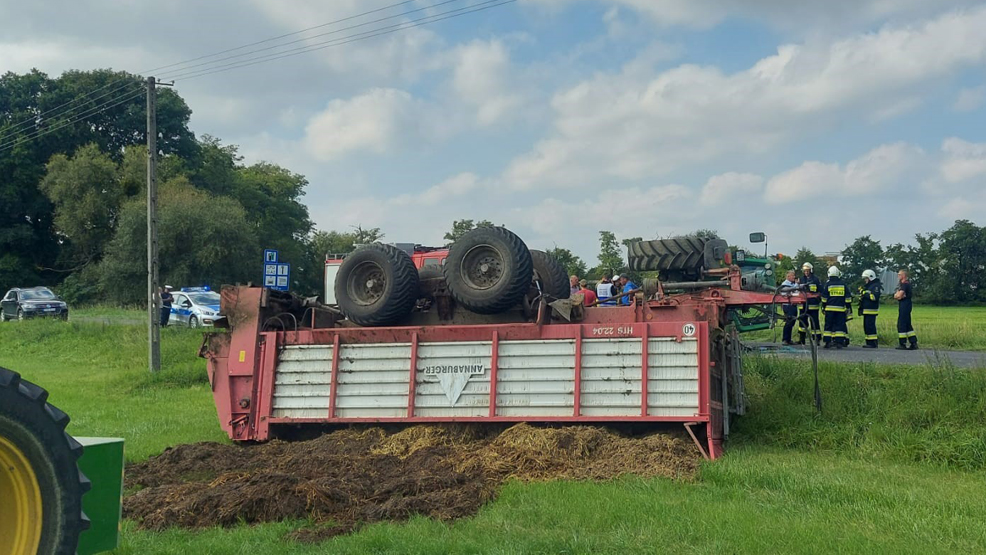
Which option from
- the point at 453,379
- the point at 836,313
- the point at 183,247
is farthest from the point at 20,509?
the point at 183,247

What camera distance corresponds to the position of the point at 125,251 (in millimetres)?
44875

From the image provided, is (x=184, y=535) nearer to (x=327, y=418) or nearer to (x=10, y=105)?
(x=327, y=418)

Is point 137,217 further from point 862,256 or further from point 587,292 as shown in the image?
point 862,256

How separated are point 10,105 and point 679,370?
58.6 metres

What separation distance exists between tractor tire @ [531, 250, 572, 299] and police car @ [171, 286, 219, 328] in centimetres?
2098

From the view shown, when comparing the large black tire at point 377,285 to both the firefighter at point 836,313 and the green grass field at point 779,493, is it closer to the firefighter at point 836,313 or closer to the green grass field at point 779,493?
the green grass field at point 779,493

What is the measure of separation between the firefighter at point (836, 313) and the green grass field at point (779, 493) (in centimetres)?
483

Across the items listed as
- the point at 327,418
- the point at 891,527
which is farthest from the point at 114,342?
the point at 891,527

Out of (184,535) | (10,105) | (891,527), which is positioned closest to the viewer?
(891,527)

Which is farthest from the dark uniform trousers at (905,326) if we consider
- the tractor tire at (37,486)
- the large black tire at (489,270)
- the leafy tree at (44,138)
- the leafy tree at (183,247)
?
the leafy tree at (44,138)

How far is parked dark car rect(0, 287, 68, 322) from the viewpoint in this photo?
35.1 m

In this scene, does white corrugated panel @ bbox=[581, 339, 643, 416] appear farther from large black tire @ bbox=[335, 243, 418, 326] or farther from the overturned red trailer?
large black tire @ bbox=[335, 243, 418, 326]

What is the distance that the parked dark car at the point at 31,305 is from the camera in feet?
115

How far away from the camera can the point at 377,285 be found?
415 inches
